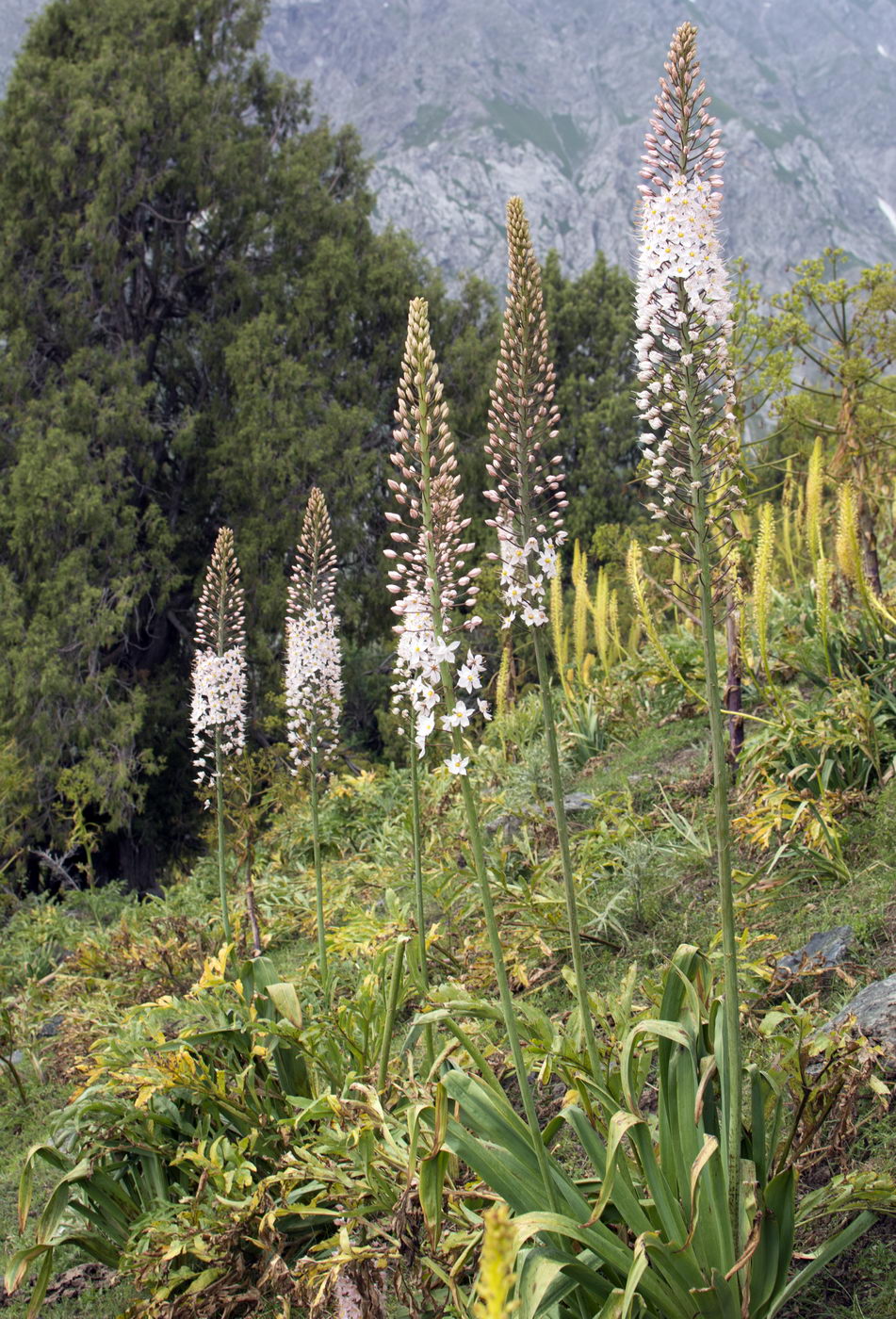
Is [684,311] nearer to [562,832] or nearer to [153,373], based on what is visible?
[562,832]

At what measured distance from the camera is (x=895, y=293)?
895 centimetres

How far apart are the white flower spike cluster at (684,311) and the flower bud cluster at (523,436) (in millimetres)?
334

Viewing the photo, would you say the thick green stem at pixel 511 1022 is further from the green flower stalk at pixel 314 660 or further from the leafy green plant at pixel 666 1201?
the green flower stalk at pixel 314 660

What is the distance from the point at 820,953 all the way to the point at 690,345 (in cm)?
296

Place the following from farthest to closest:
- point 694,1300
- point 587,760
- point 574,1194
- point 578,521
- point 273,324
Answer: point 578,521 → point 273,324 → point 587,760 → point 574,1194 → point 694,1300

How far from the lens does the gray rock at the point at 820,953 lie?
13.5 ft

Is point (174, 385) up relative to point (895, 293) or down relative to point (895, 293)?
up

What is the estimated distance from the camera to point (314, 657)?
5.14 m

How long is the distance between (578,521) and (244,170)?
9615 mm

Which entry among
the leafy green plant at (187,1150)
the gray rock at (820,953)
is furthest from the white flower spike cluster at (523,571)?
the gray rock at (820,953)

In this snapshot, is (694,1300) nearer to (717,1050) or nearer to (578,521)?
(717,1050)

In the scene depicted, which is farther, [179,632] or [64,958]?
[179,632]

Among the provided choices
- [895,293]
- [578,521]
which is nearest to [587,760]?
[895,293]

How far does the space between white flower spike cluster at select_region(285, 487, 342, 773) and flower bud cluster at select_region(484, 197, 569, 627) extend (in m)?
2.27
